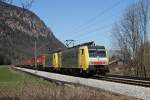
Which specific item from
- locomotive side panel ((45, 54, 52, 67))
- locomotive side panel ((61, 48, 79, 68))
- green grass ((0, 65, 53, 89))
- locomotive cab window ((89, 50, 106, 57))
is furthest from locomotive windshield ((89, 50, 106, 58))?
locomotive side panel ((45, 54, 52, 67))

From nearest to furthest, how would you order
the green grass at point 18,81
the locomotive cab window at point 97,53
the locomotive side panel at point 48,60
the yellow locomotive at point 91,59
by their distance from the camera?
1. the green grass at point 18,81
2. the yellow locomotive at point 91,59
3. the locomotive cab window at point 97,53
4. the locomotive side panel at point 48,60

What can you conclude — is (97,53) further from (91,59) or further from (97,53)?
(91,59)

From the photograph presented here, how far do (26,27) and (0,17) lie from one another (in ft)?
3.98

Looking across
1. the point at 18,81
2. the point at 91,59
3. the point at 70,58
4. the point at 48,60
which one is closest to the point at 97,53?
the point at 91,59

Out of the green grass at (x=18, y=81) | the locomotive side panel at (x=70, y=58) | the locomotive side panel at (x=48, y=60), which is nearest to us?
the green grass at (x=18, y=81)

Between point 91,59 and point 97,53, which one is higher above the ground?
point 97,53

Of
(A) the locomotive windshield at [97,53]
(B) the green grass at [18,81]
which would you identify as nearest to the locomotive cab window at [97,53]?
(A) the locomotive windshield at [97,53]

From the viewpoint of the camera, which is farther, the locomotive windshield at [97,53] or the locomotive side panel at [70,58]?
the locomotive side panel at [70,58]

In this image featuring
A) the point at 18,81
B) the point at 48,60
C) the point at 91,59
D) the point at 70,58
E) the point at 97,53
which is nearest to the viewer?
the point at 18,81

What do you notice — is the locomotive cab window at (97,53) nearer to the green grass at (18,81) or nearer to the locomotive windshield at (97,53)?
the locomotive windshield at (97,53)

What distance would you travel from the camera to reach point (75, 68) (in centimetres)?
4778

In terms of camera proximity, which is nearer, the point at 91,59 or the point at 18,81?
the point at 18,81

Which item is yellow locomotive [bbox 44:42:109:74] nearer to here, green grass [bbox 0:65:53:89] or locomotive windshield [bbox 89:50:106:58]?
locomotive windshield [bbox 89:50:106:58]

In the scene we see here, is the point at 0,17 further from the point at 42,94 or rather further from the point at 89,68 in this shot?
the point at 89,68
